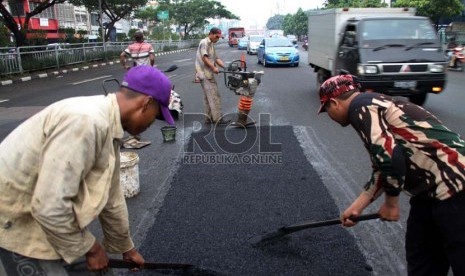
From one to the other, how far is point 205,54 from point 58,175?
6361 mm

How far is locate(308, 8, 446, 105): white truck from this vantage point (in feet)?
26.9

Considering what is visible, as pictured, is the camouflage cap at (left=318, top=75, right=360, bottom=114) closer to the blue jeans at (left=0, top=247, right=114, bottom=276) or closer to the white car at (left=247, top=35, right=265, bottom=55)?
the blue jeans at (left=0, top=247, right=114, bottom=276)

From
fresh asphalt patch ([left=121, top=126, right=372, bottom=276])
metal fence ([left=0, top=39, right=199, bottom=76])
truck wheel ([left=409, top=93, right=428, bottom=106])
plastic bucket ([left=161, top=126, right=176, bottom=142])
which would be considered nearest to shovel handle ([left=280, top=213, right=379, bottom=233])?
fresh asphalt patch ([left=121, top=126, right=372, bottom=276])

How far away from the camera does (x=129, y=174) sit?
14.4ft

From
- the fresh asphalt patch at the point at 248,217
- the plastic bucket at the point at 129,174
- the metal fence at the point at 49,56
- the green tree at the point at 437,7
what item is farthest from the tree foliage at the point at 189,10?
the plastic bucket at the point at 129,174

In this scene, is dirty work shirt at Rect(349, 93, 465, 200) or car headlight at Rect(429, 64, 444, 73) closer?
dirty work shirt at Rect(349, 93, 465, 200)

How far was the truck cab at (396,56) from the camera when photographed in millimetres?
8188

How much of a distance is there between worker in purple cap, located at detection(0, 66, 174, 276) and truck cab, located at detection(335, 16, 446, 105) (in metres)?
7.05

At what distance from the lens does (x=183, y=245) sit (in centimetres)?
343

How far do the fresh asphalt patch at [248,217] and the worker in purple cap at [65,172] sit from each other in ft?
4.74

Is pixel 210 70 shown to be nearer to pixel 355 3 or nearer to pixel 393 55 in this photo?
pixel 393 55

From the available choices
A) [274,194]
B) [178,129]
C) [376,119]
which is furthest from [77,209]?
[178,129]

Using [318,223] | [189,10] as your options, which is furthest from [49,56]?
[189,10]

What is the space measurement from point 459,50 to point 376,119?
1840 cm
